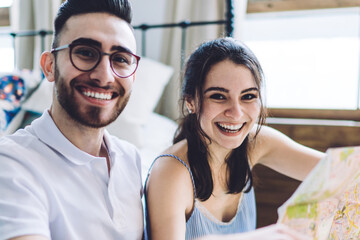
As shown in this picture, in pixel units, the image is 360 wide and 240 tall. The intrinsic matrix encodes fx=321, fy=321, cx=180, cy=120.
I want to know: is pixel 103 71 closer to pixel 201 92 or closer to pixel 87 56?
pixel 87 56

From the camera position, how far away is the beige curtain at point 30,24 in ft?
8.33

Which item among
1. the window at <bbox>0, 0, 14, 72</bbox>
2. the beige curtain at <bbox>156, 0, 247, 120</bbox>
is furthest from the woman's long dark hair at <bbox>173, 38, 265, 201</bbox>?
→ the window at <bbox>0, 0, 14, 72</bbox>

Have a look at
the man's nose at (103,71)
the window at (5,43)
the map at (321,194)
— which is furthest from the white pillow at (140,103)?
the window at (5,43)

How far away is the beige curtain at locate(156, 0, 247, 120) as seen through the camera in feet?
7.34

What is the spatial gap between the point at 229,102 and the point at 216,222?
1.47 feet

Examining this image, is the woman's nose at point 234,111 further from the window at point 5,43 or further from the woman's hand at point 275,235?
the window at point 5,43

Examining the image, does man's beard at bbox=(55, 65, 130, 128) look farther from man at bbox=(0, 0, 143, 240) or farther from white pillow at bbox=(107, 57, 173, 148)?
white pillow at bbox=(107, 57, 173, 148)

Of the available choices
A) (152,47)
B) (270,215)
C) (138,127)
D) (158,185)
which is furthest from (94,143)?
(152,47)

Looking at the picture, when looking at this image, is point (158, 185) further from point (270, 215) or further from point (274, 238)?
point (270, 215)

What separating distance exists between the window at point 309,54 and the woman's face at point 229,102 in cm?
138

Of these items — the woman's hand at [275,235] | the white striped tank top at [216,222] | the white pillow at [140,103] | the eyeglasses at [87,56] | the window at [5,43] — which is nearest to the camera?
the woman's hand at [275,235]

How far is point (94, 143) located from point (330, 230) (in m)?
0.62

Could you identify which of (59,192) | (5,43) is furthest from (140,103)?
(5,43)

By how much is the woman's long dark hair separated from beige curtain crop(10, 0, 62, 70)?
1845 mm
